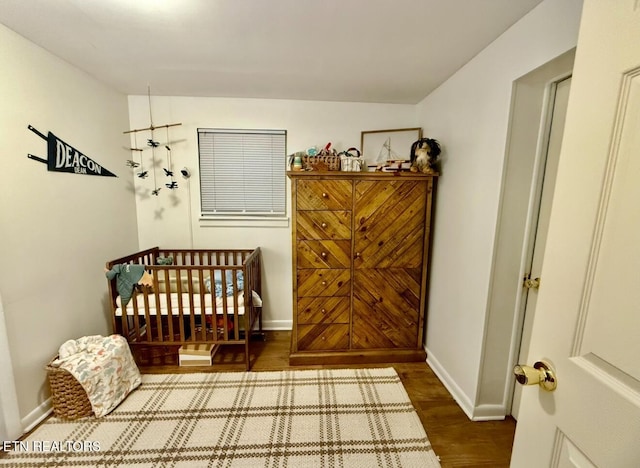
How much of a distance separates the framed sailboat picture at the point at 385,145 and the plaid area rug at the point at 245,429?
1979mm

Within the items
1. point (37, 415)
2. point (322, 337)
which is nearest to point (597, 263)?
point (322, 337)

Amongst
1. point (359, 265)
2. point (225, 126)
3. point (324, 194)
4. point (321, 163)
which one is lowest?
point (359, 265)

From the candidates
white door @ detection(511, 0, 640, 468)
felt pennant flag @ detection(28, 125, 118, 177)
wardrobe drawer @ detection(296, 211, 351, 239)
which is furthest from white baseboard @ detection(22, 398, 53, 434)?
white door @ detection(511, 0, 640, 468)

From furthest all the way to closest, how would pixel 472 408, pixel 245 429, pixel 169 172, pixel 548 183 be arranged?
1. pixel 169 172
2. pixel 472 408
3. pixel 245 429
4. pixel 548 183

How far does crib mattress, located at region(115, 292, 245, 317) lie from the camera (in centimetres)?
205

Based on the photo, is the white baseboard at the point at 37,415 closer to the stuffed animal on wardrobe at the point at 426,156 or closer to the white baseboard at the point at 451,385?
the white baseboard at the point at 451,385

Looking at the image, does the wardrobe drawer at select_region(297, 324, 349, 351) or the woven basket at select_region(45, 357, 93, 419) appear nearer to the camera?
the woven basket at select_region(45, 357, 93, 419)

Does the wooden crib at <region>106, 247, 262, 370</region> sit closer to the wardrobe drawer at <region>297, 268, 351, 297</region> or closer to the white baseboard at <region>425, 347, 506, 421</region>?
the wardrobe drawer at <region>297, 268, 351, 297</region>

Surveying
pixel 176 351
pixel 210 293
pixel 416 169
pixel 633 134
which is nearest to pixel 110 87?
pixel 210 293

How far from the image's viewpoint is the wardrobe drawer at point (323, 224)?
2102 mm

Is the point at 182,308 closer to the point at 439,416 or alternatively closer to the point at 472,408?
the point at 439,416

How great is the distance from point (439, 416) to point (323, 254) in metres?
1.36

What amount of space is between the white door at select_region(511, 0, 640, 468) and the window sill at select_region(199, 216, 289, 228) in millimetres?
2264

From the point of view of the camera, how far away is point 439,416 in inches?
68.8
